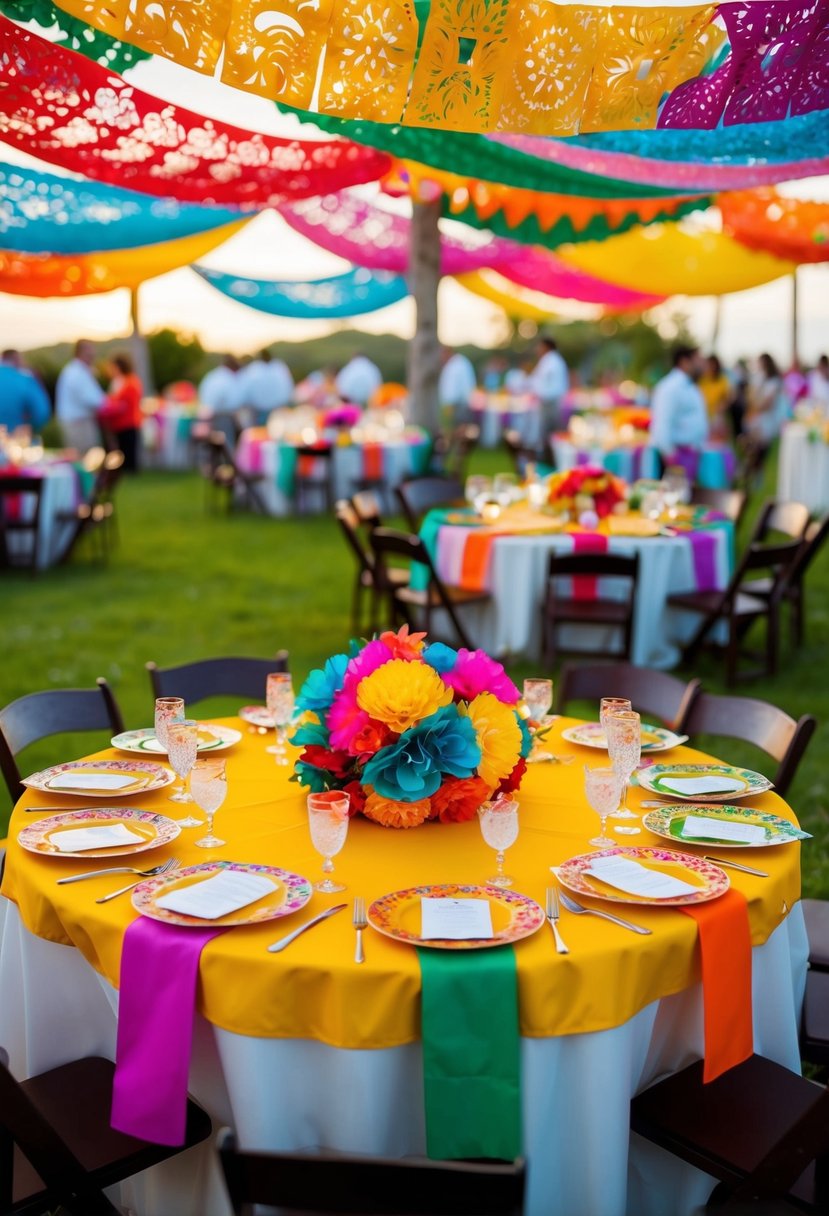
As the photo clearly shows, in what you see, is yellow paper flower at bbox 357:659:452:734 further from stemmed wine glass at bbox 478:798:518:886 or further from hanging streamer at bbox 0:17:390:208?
hanging streamer at bbox 0:17:390:208

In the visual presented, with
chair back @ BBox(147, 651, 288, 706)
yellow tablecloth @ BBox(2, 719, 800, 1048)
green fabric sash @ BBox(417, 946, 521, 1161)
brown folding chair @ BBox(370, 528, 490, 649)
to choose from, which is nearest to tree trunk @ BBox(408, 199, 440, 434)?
brown folding chair @ BBox(370, 528, 490, 649)

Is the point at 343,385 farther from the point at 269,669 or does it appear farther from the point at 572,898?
the point at 572,898

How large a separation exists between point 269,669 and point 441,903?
1.68 meters

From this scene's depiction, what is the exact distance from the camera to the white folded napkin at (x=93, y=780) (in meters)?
2.83

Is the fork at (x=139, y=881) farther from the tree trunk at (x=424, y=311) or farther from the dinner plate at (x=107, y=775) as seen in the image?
the tree trunk at (x=424, y=311)

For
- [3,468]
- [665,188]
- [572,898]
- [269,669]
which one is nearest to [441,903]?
[572,898]

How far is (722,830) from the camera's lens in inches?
103

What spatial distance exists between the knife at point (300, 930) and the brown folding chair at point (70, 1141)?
416 mm

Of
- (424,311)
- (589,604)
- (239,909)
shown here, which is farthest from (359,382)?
(239,909)

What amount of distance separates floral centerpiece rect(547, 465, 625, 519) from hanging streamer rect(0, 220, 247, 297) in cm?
266

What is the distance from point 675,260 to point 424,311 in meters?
3.04

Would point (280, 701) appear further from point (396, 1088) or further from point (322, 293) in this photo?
point (322, 293)

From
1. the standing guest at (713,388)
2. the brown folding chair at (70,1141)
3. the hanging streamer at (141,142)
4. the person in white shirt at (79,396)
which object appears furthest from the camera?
the person in white shirt at (79,396)

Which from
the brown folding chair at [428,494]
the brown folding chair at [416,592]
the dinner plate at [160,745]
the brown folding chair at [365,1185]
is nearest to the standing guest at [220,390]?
the brown folding chair at [428,494]
